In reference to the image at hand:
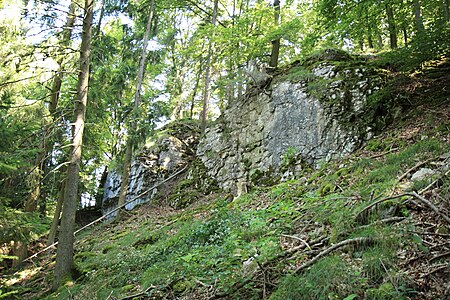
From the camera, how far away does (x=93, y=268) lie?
26.6ft

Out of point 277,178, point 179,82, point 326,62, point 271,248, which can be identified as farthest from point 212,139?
point 271,248

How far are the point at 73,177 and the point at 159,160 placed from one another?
26.3 ft

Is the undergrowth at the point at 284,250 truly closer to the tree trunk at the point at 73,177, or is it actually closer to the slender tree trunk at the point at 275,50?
the tree trunk at the point at 73,177

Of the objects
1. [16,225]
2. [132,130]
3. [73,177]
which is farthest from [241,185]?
[16,225]

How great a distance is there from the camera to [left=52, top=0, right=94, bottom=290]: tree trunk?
7.69 metres

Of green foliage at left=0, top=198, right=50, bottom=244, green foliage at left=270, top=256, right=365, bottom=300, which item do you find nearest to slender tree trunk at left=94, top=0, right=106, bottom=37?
green foliage at left=0, top=198, right=50, bottom=244

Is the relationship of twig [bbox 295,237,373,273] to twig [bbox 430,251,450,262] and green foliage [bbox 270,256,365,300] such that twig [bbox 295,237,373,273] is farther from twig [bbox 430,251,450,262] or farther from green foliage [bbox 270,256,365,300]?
twig [bbox 430,251,450,262]

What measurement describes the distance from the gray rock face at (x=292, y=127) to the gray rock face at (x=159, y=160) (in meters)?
2.97

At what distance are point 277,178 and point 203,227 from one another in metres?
3.79

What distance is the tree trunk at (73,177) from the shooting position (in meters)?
7.69

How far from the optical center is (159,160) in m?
16.0

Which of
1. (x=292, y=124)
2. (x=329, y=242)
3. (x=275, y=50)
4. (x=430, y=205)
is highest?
(x=275, y=50)

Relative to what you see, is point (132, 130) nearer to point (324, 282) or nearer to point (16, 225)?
point (16, 225)

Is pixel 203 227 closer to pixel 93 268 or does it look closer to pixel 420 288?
pixel 93 268
